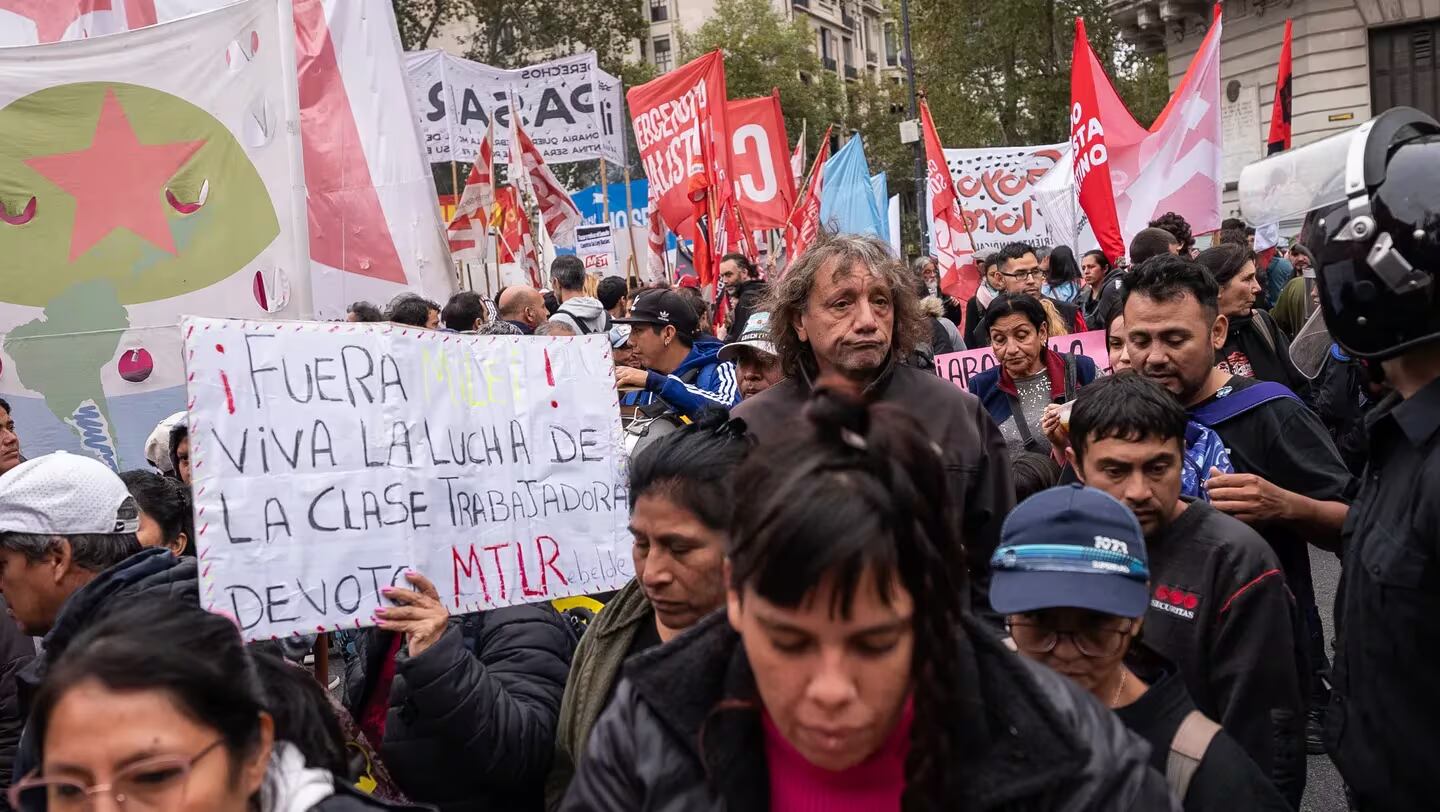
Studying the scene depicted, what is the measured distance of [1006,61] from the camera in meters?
36.8

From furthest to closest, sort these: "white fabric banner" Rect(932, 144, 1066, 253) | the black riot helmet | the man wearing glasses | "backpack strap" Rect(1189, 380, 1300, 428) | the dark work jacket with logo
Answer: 1. "white fabric banner" Rect(932, 144, 1066, 253)
2. the man wearing glasses
3. "backpack strap" Rect(1189, 380, 1300, 428)
4. the dark work jacket with logo
5. the black riot helmet

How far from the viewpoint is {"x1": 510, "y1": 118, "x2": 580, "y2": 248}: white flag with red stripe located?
1301cm

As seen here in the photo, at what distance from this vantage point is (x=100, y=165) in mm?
5262

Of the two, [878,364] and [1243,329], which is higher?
[878,364]

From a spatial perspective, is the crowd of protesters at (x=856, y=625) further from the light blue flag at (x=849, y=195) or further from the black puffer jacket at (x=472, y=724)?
the light blue flag at (x=849, y=195)

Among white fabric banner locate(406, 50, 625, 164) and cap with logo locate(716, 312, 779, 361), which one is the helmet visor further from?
white fabric banner locate(406, 50, 625, 164)

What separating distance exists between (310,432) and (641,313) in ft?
9.17

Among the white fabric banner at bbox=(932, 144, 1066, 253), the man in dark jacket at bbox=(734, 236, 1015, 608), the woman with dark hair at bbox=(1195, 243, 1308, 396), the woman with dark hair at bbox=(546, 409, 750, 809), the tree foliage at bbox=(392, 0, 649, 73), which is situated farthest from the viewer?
the tree foliage at bbox=(392, 0, 649, 73)

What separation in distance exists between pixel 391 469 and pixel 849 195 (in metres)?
11.0

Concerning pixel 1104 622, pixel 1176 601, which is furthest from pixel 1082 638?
pixel 1176 601

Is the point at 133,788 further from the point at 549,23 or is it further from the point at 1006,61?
the point at 549,23

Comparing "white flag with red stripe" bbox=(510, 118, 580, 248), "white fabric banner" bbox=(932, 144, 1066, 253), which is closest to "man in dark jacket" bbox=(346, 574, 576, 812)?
"white flag with red stripe" bbox=(510, 118, 580, 248)

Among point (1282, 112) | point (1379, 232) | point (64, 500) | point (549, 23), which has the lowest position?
point (64, 500)

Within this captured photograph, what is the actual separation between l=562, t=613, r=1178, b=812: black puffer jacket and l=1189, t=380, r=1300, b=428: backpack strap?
91.0 inches
